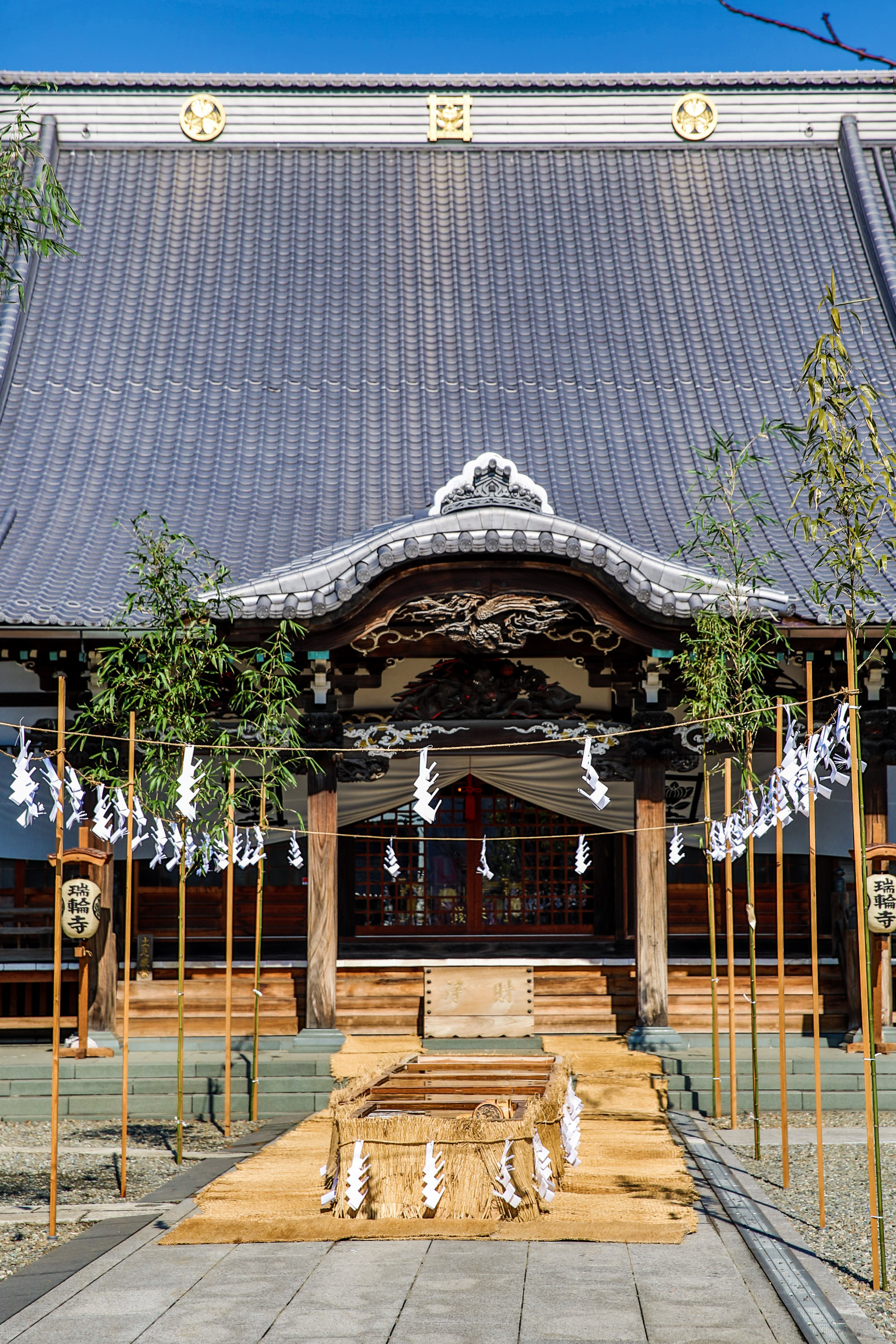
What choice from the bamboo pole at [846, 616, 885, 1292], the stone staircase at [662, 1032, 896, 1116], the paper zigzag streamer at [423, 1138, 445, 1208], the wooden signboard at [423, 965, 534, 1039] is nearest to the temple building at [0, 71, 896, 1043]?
the wooden signboard at [423, 965, 534, 1039]

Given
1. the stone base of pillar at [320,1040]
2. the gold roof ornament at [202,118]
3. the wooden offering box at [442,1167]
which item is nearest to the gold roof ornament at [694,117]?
the gold roof ornament at [202,118]

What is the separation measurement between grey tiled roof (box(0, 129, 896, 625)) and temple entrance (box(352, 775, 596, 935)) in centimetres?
326

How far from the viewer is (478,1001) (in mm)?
11766

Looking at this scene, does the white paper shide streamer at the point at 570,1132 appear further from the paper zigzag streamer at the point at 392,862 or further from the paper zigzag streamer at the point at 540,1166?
the paper zigzag streamer at the point at 392,862

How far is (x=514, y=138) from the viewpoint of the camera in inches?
715

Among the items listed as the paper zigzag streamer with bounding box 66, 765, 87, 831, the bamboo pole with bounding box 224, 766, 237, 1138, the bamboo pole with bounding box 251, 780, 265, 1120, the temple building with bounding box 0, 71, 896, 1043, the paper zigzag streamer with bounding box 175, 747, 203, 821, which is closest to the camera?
the paper zigzag streamer with bounding box 175, 747, 203, 821

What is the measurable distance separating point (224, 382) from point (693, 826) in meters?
7.30

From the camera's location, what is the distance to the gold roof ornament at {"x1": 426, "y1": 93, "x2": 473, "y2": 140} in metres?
18.0

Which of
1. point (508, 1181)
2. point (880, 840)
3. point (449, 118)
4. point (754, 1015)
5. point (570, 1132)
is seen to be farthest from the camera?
point (449, 118)

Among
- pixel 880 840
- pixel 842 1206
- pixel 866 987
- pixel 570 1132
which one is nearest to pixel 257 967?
pixel 570 1132

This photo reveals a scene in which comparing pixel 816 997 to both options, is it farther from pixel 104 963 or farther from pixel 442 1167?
pixel 104 963

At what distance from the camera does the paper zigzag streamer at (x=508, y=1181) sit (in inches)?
251

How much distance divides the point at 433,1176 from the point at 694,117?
1554cm

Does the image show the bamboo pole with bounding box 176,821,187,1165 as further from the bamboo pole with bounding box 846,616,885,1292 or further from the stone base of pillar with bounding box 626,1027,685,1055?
the bamboo pole with bounding box 846,616,885,1292
